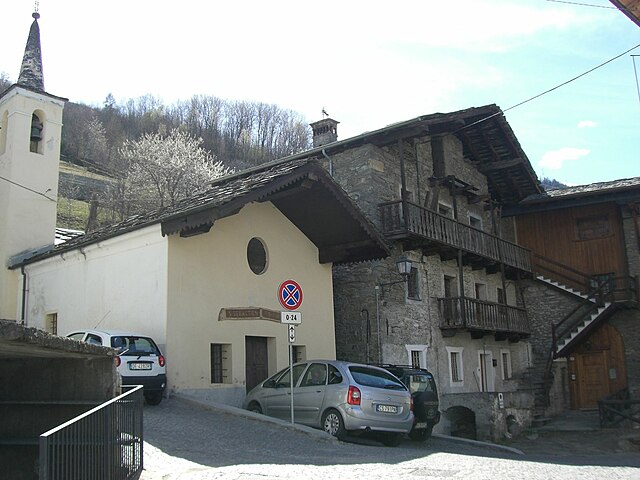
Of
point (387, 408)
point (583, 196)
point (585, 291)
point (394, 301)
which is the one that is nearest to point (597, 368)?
point (585, 291)

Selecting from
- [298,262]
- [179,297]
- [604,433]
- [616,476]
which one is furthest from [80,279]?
[604,433]

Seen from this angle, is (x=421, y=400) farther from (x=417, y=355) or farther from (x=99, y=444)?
(x=99, y=444)

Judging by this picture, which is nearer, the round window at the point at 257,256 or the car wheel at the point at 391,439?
the car wheel at the point at 391,439

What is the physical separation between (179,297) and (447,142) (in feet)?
46.5

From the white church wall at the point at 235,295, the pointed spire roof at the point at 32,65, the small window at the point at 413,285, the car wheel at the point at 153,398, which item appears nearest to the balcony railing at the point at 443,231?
the small window at the point at 413,285

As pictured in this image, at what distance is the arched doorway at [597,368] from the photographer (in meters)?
27.7

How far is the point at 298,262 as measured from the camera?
18.8 m

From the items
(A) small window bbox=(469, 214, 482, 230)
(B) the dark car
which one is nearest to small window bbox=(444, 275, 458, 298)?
(A) small window bbox=(469, 214, 482, 230)

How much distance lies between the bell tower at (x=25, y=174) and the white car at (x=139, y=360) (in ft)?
25.2

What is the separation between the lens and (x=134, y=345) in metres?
13.7

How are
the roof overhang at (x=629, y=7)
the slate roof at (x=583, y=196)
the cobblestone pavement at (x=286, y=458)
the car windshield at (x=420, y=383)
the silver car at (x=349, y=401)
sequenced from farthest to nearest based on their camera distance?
the slate roof at (x=583, y=196), the car windshield at (x=420, y=383), the silver car at (x=349, y=401), the roof overhang at (x=629, y=7), the cobblestone pavement at (x=286, y=458)

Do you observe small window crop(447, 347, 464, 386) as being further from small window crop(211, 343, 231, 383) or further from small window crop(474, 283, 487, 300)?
small window crop(211, 343, 231, 383)

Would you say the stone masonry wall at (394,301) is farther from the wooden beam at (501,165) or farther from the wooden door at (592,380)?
the wooden door at (592,380)

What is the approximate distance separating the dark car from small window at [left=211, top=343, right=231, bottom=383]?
3.99m
